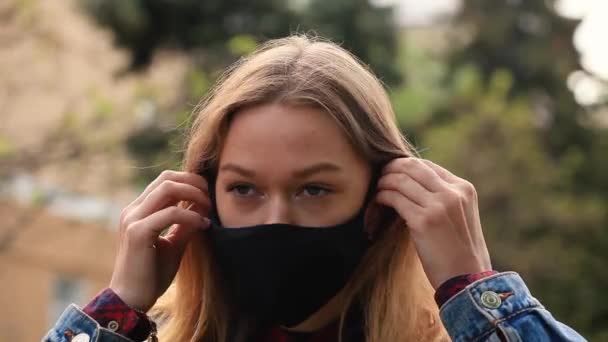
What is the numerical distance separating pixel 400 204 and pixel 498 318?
388mm

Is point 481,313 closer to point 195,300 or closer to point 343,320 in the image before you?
point 343,320

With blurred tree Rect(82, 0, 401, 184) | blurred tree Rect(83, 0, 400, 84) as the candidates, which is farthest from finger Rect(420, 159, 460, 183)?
blurred tree Rect(83, 0, 400, 84)

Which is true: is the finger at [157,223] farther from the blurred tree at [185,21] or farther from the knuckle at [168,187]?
the blurred tree at [185,21]

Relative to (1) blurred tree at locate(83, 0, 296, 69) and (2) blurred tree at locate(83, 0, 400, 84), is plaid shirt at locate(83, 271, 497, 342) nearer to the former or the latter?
(2) blurred tree at locate(83, 0, 400, 84)

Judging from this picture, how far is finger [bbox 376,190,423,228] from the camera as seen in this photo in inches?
108

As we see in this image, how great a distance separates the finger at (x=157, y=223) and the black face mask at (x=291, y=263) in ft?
0.31

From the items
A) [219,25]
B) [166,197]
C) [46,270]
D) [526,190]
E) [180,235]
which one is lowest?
[46,270]

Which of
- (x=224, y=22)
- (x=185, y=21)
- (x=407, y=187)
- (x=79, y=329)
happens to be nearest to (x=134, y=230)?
(x=79, y=329)

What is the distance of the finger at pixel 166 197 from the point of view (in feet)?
9.77

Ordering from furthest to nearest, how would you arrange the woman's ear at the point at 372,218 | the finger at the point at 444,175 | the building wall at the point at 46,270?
the building wall at the point at 46,270 < the woman's ear at the point at 372,218 < the finger at the point at 444,175

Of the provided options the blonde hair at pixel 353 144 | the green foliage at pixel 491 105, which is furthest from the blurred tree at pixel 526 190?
the blonde hair at pixel 353 144

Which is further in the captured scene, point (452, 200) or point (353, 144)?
point (353, 144)

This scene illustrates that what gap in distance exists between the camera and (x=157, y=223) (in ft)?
9.66

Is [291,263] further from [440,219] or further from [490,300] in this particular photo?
[490,300]
